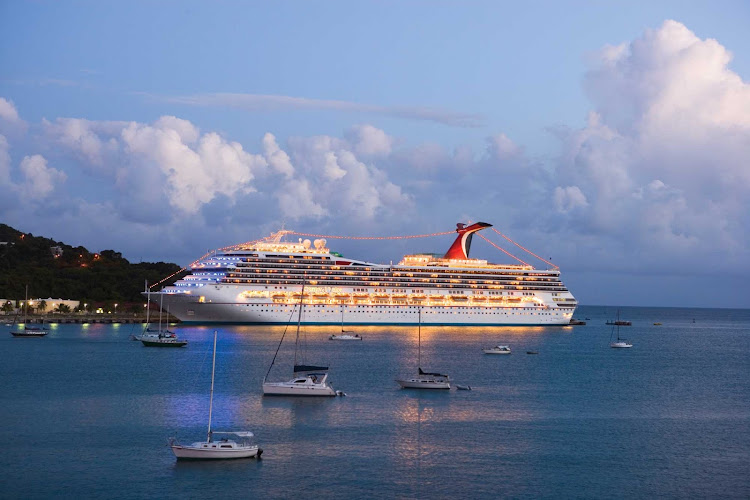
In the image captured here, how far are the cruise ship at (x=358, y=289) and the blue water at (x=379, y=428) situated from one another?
30317 mm

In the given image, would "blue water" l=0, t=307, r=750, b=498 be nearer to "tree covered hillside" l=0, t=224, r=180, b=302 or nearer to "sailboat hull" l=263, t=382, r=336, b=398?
"sailboat hull" l=263, t=382, r=336, b=398

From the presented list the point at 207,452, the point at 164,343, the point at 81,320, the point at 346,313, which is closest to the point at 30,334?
the point at 164,343

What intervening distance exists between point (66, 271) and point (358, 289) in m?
55.1

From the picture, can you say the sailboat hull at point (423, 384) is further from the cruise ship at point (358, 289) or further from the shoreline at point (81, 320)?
the shoreline at point (81, 320)

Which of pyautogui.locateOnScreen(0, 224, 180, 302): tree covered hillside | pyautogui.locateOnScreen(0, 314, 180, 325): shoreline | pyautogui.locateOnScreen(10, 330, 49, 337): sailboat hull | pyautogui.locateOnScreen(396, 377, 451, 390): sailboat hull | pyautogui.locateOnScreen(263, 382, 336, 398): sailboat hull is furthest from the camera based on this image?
pyautogui.locateOnScreen(0, 224, 180, 302): tree covered hillside

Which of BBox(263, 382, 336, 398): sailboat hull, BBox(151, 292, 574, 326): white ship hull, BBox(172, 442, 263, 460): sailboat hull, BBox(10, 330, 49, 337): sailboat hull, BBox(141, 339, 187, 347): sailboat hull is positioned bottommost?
BBox(172, 442, 263, 460): sailboat hull

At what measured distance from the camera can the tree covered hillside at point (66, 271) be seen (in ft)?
424

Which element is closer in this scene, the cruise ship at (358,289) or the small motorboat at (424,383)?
the small motorboat at (424,383)

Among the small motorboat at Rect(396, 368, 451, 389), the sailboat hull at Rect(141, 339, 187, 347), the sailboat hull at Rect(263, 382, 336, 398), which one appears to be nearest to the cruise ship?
the sailboat hull at Rect(141, 339, 187, 347)

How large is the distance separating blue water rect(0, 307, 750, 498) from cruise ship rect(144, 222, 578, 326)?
30.3 meters

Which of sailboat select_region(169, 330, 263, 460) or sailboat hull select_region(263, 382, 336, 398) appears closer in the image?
sailboat select_region(169, 330, 263, 460)

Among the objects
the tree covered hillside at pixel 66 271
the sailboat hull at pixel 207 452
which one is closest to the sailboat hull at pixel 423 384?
the sailboat hull at pixel 207 452

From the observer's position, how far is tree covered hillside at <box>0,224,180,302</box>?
424ft

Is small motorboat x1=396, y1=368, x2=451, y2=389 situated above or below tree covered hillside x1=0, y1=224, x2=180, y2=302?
below
